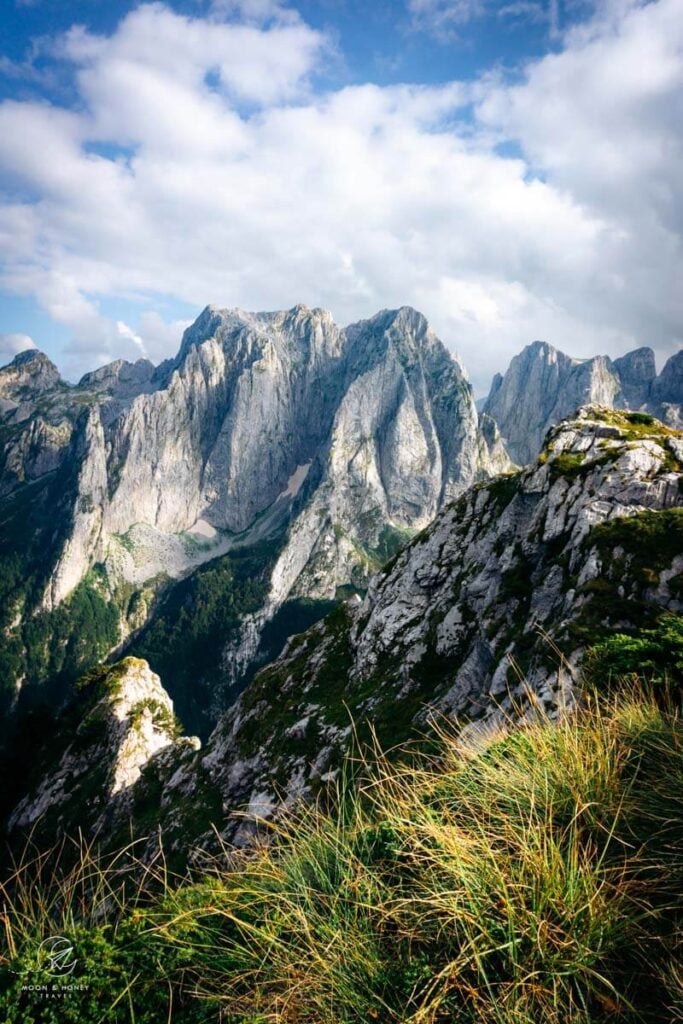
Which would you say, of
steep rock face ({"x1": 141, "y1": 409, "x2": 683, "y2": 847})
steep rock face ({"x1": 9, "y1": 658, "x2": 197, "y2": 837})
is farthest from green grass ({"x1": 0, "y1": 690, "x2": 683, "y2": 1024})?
steep rock face ({"x1": 9, "y1": 658, "x2": 197, "y2": 837})

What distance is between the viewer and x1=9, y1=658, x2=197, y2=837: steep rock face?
54.4 metres

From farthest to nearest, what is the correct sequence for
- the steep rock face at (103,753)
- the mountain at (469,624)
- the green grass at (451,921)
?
the steep rock face at (103,753), the mountain at (469,624), the green grass at (451,921)

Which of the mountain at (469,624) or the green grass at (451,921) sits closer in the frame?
the green grass at (451,921)

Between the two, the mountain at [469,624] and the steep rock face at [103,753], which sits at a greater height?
the mountain at [469,624]

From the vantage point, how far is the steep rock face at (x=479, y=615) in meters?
20.3

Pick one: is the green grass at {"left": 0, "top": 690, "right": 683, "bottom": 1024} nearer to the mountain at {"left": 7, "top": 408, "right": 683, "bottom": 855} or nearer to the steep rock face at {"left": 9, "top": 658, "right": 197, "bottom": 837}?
the mountain at {"left": 7, "top": 408, "right": 683, "bottom": 855}

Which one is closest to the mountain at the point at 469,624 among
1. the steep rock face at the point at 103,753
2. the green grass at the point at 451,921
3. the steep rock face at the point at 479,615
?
the steep rock face at the point at 479,615

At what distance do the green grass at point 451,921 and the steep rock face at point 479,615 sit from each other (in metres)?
10.9

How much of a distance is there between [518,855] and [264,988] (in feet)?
7.42

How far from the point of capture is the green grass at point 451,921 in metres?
3.06

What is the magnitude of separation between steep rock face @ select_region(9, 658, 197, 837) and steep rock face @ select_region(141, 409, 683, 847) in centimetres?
767

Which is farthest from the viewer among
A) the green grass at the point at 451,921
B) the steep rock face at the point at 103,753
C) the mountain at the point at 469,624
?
the steep rock face at the point at 103,753

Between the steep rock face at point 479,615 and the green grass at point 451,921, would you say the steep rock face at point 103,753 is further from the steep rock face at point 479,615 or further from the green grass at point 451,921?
the green grass at point 451,921

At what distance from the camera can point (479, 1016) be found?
2.93 m
